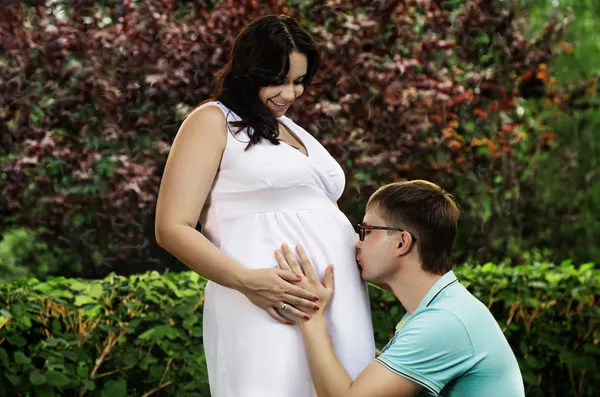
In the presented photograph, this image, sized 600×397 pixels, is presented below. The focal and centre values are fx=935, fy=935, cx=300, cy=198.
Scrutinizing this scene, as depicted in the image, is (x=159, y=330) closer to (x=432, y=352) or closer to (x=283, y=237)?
(x=283, y=237)

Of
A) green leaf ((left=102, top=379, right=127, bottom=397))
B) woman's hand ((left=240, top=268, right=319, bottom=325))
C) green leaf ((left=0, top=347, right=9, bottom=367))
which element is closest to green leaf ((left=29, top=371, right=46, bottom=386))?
green leaf ((left=0, top=347, right=9, bottom=367))

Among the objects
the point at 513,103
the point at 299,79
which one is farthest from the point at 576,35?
the point at 299,79

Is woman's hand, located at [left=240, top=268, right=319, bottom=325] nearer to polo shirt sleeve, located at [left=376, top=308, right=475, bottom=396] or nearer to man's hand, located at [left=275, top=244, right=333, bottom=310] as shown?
man's hand, located at [left=275, top=244, right=333, bottom=310]

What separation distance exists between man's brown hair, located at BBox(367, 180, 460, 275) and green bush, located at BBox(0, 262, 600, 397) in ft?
7.15

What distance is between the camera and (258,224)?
2762 mm

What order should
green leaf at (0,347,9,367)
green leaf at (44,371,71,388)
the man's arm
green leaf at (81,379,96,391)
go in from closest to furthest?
1. the man's arm
2. green leaf at (0,347,9,367)
3. green leaf at (44,371,71,388)
4. green leaf at (81,379,96,391)

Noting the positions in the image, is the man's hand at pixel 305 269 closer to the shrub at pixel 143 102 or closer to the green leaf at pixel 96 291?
the green leaf at pixel 96 291

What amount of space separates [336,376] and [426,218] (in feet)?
1.84

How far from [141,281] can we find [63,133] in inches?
114

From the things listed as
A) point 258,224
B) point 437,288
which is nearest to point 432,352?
point 437,288

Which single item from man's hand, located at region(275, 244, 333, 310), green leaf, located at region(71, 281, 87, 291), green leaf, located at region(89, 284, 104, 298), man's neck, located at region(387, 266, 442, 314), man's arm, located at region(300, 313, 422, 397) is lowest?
green leaf, located at region(71, 281, 87, 291)

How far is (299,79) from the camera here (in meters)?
2.94

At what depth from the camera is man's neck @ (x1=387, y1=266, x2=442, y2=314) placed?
2.86m

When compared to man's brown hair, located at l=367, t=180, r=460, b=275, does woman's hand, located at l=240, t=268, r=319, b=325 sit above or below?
below
